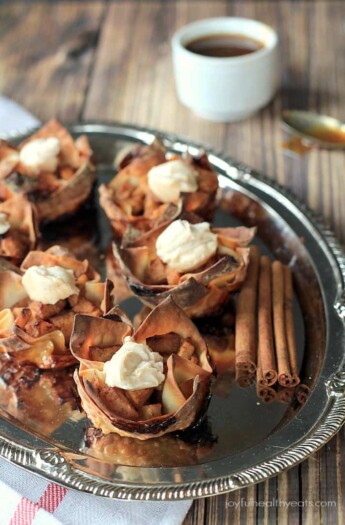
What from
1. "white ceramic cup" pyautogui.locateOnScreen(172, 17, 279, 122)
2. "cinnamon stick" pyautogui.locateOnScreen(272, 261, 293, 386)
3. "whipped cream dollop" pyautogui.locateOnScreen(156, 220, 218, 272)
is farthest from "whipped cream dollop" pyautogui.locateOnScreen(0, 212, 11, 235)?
"white ceramic cup" pyautogui.locateOnScreen(172, 17, 279, 122)

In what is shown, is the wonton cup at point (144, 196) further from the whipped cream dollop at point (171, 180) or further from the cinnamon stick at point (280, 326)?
the cinnamon stick at point (280, 326)

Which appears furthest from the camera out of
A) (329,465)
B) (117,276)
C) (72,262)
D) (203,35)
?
(203,35)

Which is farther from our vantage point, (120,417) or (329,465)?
(329,465)

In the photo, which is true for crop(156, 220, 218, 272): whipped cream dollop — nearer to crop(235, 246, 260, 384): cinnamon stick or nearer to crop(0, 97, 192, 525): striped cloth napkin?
crop(235, 246, 260, 384): cinnamon stick

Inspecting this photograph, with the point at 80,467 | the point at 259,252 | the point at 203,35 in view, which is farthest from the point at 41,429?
the point at 203,35

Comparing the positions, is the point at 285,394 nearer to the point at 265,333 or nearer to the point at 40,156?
the point at 265,333

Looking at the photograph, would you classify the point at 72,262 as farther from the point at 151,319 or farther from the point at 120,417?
the point at 120,417

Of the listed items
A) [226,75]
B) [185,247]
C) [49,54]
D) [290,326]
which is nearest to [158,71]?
[49,54]
